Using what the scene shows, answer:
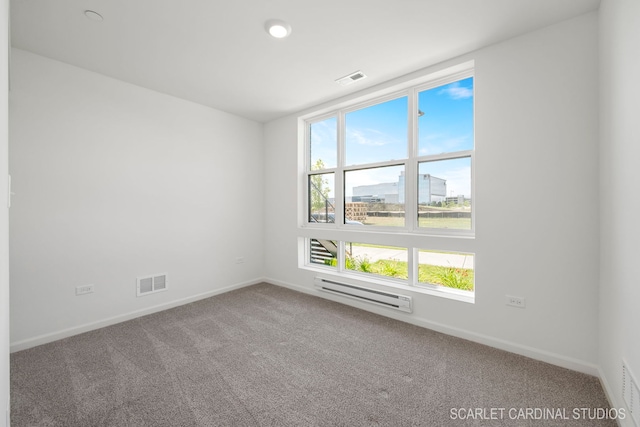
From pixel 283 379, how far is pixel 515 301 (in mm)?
2091

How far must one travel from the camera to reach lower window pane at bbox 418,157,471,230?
2840 mm

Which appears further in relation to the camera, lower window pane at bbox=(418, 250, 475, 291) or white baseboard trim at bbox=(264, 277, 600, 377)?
lower window pane at bbox=(418, 250, 475, 291)

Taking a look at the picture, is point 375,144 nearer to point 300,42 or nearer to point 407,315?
point 300,42

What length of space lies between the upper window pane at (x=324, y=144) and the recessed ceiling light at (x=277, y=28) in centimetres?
174

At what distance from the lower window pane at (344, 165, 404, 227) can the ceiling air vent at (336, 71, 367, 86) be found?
109 cm

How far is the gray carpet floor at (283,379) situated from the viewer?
1706mm

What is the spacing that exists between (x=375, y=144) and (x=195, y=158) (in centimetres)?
249

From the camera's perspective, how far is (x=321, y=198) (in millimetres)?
4164

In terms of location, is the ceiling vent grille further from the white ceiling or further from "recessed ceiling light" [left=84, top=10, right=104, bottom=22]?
"recessed ceiling light" [left=84, top=10, right=104, bottom=22]

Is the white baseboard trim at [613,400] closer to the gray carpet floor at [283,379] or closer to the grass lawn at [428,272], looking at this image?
the gray carpet floor at [283,379]

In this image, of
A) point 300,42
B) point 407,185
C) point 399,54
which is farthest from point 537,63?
point 300,42

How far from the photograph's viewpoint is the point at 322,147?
418 centimetres

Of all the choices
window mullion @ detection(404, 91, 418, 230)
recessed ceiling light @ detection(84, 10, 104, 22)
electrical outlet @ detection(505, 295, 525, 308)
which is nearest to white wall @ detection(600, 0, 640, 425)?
electrical outlet @ detection(505, 295, 525, 308)

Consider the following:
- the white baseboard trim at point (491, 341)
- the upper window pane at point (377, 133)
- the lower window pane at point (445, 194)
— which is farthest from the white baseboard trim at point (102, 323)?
the lower window pane at point (445, 194)
